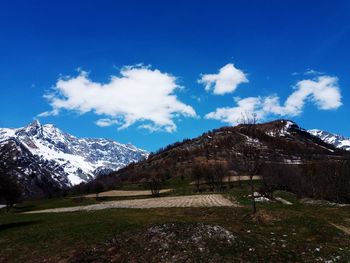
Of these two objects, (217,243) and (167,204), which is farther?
(167,204)

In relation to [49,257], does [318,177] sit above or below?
above

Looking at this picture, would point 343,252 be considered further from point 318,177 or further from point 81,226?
point 318,177

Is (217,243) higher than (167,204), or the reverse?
(167,204)

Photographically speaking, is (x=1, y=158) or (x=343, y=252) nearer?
(x=343, y=252)

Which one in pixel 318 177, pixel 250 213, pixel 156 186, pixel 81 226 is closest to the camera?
pixel 81 226

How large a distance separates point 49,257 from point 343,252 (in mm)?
22843

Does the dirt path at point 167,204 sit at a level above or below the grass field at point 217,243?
above

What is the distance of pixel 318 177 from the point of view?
387 ft

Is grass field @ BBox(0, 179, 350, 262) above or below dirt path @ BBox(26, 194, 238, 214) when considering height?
below

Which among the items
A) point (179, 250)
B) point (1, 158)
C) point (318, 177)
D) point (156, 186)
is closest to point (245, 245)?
point (179, 250)

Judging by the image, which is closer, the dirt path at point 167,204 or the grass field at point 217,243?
the grass field at point 217,243

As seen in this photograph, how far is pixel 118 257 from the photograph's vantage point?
32219mm

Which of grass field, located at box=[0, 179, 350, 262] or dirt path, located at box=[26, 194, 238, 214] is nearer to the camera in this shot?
grass field, located at box=[0, 179, 350, 262]

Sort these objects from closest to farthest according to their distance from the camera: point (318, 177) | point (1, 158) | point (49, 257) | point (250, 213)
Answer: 1. point (49, 257)
2. point (250, 213)
3. point (1, 158)
4. point (318, 177)
